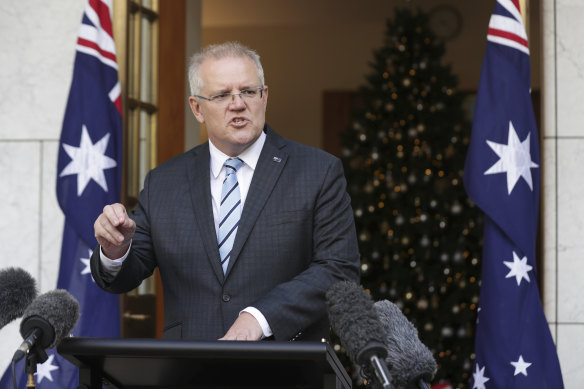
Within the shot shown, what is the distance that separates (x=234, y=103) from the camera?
237 cm

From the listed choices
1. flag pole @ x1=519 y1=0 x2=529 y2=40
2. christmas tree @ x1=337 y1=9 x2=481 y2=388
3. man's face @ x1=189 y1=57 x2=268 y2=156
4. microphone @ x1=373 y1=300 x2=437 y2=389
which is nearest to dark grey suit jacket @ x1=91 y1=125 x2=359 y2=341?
man's face @ x1=189 y1=57 x2=268 y2=156

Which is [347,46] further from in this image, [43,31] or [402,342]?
[402,342]

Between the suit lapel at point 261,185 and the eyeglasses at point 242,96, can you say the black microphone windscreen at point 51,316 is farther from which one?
the eyeglasses at point 242,96

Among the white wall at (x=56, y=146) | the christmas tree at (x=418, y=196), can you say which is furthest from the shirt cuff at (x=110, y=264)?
Result: the christmas tree at (x=418, y=196)

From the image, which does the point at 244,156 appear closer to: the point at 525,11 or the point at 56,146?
the point at 56,146

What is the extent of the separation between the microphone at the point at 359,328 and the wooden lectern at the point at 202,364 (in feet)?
0.30

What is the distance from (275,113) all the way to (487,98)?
547 cm

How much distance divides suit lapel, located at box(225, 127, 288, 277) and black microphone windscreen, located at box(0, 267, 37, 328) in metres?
0.59

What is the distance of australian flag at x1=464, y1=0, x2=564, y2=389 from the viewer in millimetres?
3711

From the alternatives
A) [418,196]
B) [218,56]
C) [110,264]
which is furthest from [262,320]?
[418,196]

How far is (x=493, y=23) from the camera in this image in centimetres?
388

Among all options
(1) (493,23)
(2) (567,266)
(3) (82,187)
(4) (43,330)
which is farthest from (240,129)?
(2) (567,266)

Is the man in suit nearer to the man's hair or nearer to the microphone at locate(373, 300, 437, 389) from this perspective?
the man's hair

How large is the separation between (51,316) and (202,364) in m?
0.32
